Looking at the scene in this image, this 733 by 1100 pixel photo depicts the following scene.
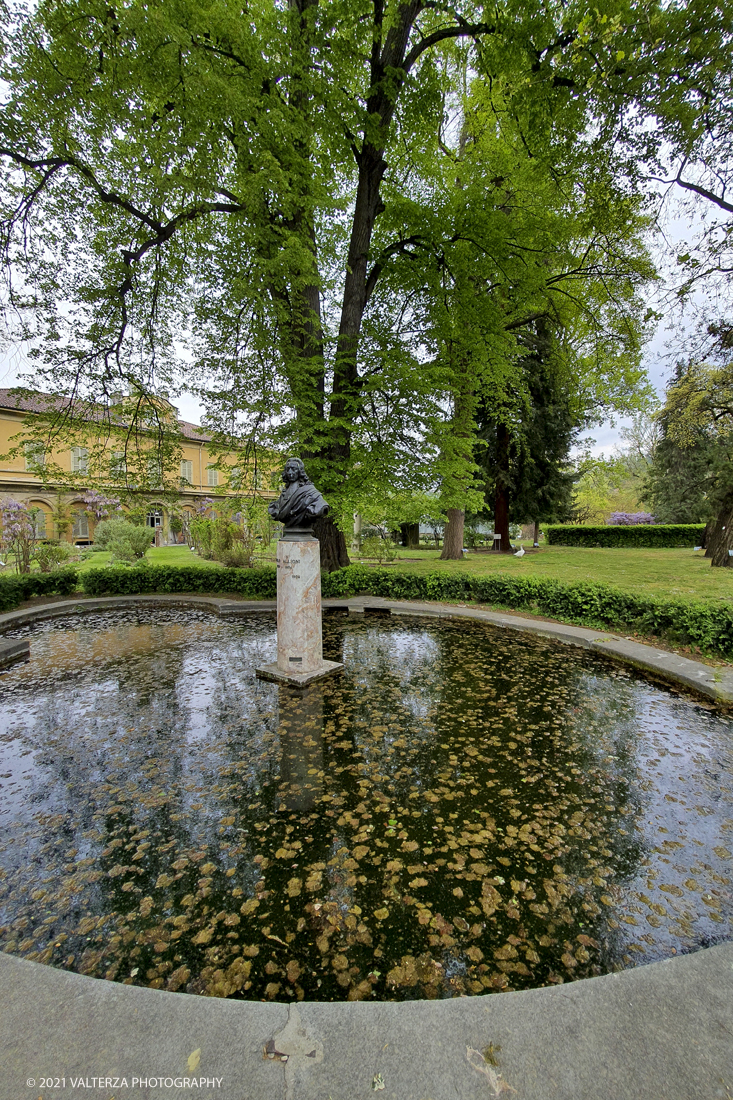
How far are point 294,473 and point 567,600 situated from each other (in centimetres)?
523

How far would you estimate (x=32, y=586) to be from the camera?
34.2ft

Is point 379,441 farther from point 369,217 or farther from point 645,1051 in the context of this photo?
point 645,1051

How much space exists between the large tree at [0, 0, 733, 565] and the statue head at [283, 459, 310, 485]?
3.37 metres

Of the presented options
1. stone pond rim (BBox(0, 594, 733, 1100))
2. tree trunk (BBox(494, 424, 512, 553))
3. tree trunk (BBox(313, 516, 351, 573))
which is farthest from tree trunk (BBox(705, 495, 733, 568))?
stone pond rim (BBox(0, 594, 733, 1100))

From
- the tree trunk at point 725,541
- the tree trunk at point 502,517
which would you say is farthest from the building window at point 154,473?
the tree trunk at point 725,541

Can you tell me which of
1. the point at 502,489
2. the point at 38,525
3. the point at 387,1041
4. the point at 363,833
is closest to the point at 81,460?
the point at 38,525

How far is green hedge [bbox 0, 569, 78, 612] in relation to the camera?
30.9 ft

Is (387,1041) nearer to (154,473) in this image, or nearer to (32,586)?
(154,473)

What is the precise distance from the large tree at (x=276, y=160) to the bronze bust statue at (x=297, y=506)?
3425mm

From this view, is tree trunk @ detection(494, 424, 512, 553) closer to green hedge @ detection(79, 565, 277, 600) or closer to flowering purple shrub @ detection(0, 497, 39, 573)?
green hedge @ detection(79, 565, 277, 600)

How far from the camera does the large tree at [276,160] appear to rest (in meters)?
5.99

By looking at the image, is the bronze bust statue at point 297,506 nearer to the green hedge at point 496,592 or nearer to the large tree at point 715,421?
the green hedge at point 496,592

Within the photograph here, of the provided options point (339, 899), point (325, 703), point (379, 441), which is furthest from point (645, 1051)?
point (379, 441)

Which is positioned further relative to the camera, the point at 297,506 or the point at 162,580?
the point at 162,580
